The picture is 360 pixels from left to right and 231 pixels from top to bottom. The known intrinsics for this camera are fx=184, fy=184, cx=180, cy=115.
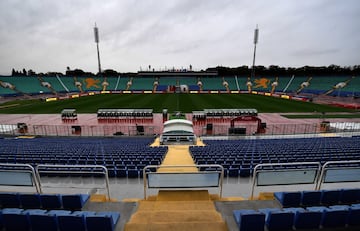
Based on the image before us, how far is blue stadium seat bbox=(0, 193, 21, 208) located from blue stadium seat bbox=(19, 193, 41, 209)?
109mm

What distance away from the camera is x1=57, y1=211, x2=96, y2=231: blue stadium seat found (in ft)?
11.4

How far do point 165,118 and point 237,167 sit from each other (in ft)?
60.0

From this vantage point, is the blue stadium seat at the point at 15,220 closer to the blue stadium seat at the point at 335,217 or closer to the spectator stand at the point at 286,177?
the spectator stand at the point at 286,177

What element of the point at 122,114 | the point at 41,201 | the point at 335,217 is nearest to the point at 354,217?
the point at 335,217

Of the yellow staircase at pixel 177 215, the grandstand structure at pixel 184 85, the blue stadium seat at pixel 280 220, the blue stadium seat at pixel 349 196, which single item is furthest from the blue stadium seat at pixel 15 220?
the grandstand structure at pixel 184 85

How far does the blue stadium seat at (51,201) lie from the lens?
177 inches

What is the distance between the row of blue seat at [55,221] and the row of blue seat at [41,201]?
0.88 meters

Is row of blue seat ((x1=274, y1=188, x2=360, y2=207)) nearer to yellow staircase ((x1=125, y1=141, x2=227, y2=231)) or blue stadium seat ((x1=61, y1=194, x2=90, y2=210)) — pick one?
yellow staircase ((x1=125, y1=141, x2=227, y2=231))

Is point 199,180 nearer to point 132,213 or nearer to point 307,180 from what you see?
point 132,213

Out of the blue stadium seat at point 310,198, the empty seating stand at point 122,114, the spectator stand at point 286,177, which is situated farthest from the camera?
the empty seating stand at point 122,114

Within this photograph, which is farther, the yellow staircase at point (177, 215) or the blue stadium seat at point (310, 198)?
the blue stadium seat at point (310, 198)

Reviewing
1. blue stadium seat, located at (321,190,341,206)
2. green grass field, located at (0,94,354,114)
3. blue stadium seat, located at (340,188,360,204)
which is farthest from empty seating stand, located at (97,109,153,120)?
blue stadium seat, located at (340,188,360,204)

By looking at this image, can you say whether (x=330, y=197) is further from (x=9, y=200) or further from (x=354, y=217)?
(x=9, y=200)

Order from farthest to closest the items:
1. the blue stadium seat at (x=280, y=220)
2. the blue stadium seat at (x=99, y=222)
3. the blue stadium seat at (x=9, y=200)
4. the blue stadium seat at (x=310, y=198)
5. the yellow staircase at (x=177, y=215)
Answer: the blue stadium seat at (x=310, y=198)
the blue stadium seat at (x=9, y=200)
the yellow staircase at (x=177, y=215)
the blue stadium seat at (x=280, y=220)
the blue stadium seat at (x=99, y=222)
